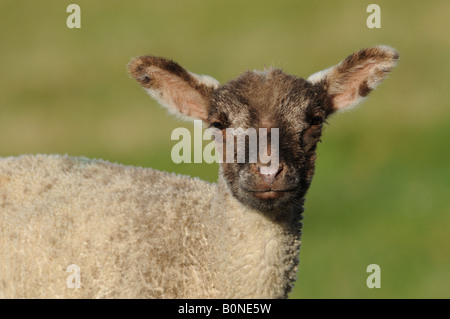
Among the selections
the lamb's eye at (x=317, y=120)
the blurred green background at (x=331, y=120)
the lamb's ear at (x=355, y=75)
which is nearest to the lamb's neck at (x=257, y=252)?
the lamb's eye at (x=317, y=120)

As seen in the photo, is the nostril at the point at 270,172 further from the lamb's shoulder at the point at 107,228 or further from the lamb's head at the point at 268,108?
the lamb's shoulder at the point at 107,228

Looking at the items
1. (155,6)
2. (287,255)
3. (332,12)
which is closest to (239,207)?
(287,255)

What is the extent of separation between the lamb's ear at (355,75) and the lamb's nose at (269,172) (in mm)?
1325

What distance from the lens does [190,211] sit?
8438 mm

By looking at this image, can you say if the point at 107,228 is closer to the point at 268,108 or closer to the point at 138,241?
the point at 138,241

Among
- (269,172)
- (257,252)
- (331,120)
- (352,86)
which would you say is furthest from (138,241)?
(331,120)

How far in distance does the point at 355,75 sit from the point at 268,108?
1166 mm

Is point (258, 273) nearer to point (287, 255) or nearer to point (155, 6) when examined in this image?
point (287, 255)

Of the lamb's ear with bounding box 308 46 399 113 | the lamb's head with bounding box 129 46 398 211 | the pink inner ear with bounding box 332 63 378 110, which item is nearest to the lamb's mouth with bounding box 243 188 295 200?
the lamb's head with bounding box 129 46 398 211

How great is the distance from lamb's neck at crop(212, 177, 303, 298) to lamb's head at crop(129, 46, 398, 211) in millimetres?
168

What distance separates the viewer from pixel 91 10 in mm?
37125

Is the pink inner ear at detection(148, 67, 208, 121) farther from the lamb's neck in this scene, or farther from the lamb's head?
the lamb's neck

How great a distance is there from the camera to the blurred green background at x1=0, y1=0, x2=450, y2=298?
761 inches
